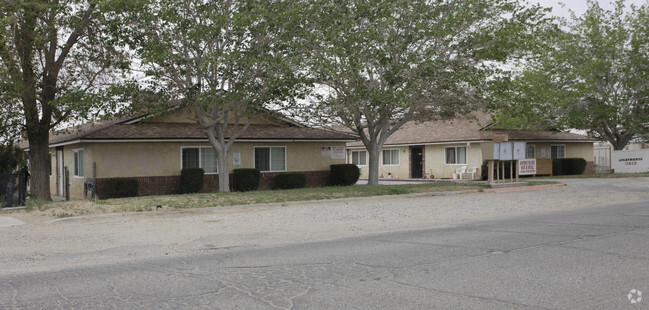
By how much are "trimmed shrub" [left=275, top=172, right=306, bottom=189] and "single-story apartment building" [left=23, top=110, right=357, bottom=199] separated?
46 cm

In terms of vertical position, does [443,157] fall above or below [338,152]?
below

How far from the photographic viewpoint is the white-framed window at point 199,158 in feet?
76.7

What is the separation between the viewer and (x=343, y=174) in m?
26.8

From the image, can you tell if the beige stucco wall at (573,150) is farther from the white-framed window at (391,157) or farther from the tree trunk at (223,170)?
the tree trunk at (223,170)

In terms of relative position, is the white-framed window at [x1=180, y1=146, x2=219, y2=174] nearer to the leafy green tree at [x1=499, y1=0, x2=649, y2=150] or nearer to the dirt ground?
the dirt ground

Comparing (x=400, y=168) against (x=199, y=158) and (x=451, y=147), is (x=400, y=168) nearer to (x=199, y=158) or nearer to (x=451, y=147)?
(x=451, y=147)

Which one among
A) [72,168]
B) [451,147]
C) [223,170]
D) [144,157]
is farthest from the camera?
[451,147]

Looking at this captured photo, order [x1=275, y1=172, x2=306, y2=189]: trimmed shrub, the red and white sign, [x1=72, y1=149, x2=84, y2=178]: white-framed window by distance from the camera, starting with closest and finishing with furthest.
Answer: [x1=72, y1=149, x2=84, y2=178]: white-framed window
[x1=275, y1=172, x2=306, y2=189]: trimmed shrub
the red and white sign

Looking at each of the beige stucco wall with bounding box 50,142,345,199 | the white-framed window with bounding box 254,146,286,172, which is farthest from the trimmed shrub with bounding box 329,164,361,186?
the white-framed window with bounding box 254,146,286,172

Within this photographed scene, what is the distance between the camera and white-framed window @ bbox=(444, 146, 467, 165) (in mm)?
33688

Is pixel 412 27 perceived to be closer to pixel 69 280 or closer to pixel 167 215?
pixel 167 215

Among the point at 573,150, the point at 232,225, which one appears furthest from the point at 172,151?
the point at 573,150

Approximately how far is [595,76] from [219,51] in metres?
24.5

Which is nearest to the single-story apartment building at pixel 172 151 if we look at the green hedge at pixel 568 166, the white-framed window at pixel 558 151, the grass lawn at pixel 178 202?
the grass lawn at pixel 178 202
